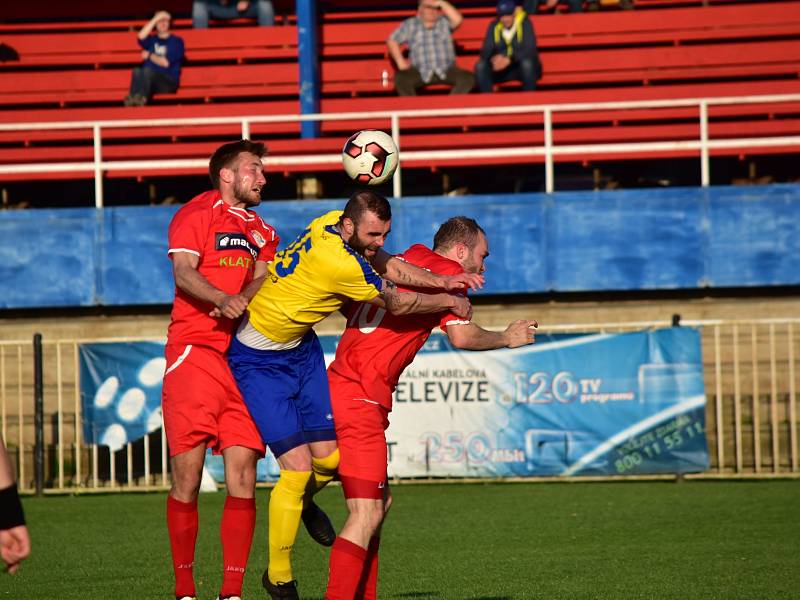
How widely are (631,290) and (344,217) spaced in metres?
9.16

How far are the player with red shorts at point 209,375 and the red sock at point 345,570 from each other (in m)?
0.76

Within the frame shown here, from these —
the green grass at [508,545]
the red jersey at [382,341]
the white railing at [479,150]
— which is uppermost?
the white railing at [479,150]

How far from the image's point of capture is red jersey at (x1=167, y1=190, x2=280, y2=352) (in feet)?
23.7

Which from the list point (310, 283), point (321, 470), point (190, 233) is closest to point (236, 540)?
point (321, 470)

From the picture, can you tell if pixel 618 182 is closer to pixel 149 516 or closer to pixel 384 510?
pixel 149 516

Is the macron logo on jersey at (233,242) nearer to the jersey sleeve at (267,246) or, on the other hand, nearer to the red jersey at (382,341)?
the jersey sleeve at (267,246)

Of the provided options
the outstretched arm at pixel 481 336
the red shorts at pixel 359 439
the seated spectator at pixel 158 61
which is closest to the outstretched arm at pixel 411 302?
the outstretched arm at pixel 481 336

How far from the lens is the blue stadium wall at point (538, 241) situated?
49.4 feet

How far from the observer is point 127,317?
1584 cm

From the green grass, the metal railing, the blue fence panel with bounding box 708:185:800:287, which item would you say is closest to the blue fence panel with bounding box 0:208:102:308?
the metal railing

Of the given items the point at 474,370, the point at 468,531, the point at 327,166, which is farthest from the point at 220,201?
the point at 327,166

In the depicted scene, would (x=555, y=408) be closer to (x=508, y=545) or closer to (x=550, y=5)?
(x=508, y=545)

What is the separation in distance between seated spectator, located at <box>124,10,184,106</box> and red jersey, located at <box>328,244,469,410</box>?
12383 mm

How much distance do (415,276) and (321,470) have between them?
1.16 meters
